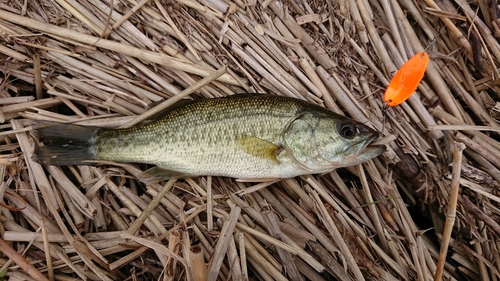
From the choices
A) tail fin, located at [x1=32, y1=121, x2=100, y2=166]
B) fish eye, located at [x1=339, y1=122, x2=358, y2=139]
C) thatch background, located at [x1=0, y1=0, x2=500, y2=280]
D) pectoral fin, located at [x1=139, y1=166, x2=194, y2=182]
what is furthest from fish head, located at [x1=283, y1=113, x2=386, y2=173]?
tail fin, located at [x1=32, y1=121, x2=100, y2=166]

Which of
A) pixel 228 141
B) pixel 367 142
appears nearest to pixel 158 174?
pixel 228 141

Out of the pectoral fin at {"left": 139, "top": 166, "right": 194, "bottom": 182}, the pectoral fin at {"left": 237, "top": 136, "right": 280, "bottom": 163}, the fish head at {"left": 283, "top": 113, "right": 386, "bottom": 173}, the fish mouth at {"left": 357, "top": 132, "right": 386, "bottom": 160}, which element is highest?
the pectoral fin at {"left": 139, "top": 166, "right": 194, "bottom": 182}

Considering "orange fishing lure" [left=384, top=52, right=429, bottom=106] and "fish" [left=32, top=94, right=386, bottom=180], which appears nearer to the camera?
"fish" [left=32, top=94, right=386, bottom=180]

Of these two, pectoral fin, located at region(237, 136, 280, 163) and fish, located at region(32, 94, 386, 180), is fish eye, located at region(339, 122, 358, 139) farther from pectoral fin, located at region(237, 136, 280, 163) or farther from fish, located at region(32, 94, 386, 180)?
pectoral fin, located at region(237, 136, 280, 163)

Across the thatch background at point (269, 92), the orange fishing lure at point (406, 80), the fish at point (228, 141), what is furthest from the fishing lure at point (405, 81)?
the fish at point (228, 141)

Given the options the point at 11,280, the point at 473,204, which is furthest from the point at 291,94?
the point at 11,280

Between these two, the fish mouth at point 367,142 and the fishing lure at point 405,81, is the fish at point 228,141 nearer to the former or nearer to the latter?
the fish mouth at point 367,142
